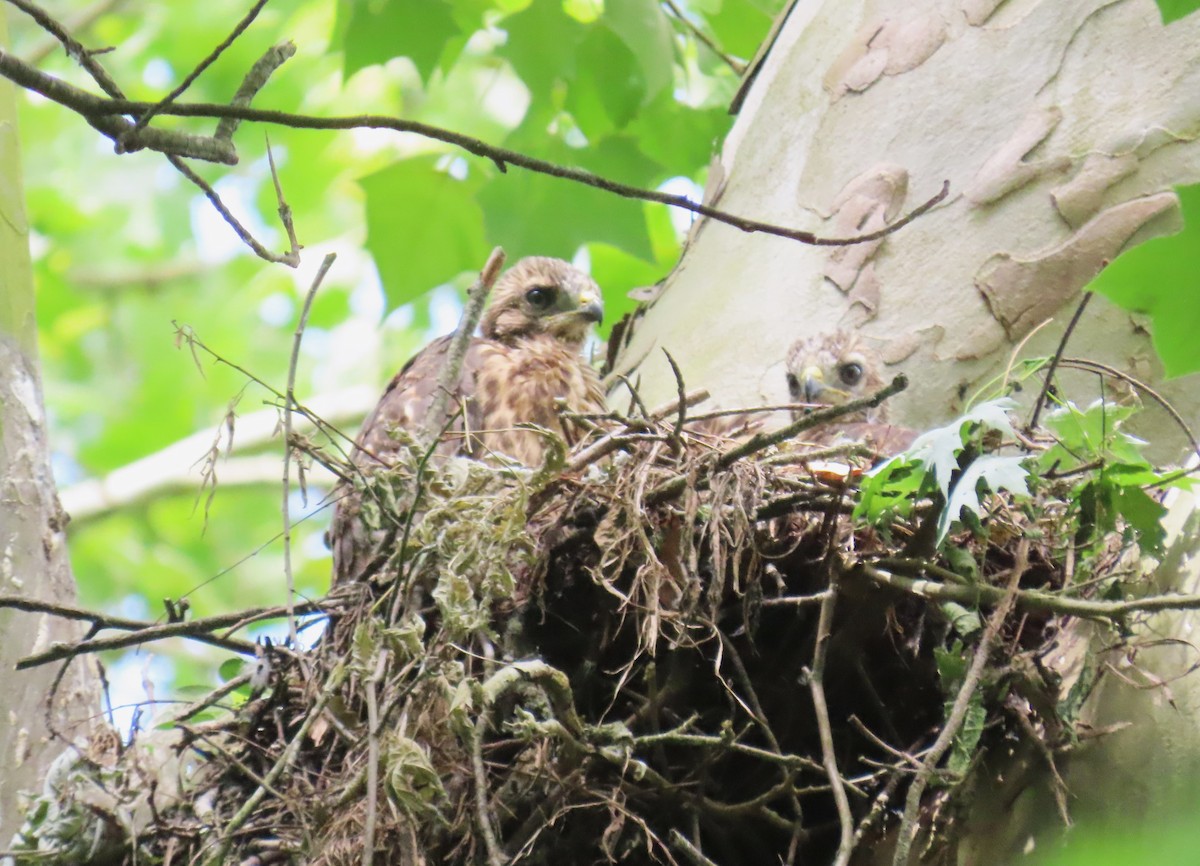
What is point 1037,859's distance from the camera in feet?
7.26

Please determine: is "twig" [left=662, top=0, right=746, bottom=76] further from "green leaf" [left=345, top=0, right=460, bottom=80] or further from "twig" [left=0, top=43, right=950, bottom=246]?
"twig" [left=0, top=43, right=950, bottom=246]

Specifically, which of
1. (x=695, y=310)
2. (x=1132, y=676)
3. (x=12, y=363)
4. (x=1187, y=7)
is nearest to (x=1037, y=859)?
(x=1132, y=676)

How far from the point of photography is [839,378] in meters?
3.89

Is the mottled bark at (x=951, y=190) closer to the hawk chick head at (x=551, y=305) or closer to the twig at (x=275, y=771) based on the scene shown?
the hawk chick head at (x=551, y=305)

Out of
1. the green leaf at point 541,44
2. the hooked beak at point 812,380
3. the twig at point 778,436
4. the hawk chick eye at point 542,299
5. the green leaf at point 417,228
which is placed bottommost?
the twig at point 778,436

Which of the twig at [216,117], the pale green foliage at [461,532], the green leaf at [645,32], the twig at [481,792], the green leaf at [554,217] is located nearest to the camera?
the twig at [216,117]

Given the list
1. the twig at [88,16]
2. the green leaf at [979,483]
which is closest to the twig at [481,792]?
the green leaf at [979,483]

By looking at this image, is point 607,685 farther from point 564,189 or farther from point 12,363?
point 564,189

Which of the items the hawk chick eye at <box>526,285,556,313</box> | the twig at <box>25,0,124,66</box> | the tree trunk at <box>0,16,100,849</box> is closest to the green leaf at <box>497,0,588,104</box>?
the hawk chick eye at <box>526,285,556,313</box>

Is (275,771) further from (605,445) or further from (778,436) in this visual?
(778,436)

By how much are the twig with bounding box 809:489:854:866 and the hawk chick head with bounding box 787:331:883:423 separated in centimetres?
117

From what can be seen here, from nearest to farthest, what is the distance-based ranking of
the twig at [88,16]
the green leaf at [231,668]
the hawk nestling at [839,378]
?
1. the green leaf at [231,668]
2. the hawk nestling at [839,378]
3. the twig at [88,16]

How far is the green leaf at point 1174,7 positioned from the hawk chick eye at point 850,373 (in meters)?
1.69

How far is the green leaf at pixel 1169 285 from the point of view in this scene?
87.0 inches
